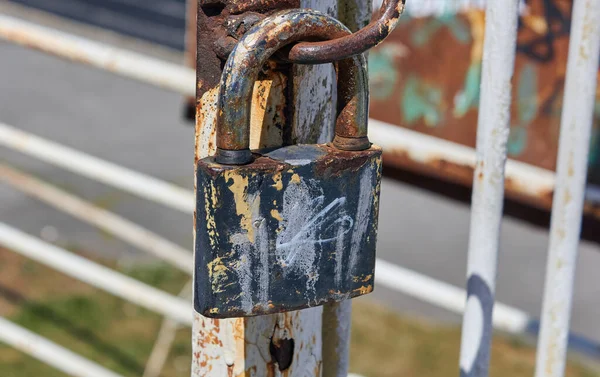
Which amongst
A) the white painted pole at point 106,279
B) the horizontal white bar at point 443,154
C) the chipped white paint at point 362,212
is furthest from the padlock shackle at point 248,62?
the white painted pole at point 106,279

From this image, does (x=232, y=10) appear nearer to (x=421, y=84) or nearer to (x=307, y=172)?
(x=307, y=172)

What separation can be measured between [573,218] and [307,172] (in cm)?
36

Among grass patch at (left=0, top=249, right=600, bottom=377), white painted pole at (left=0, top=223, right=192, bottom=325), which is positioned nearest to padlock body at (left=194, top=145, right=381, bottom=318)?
white painted pole at (left=0, top=223, right=192, bottom=325)

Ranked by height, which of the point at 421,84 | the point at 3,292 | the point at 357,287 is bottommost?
the point at 3,292

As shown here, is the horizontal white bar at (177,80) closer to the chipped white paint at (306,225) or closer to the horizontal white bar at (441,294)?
the horizontal white bar at (441,294)

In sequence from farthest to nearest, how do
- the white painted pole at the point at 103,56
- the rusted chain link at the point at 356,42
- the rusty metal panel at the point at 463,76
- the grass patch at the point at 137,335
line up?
the rusty metal panel at the point at 463,76
the grass patch at the point at 137,335
the white painted pole at the point at 103,56
the rusted chain link at the point at 356,42

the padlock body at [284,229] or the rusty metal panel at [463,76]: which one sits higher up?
the padlock body at [284,229]

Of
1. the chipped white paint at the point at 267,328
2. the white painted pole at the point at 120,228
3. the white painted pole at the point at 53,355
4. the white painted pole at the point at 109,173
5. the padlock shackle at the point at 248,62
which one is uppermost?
the padlock shackle at the point at 248,62

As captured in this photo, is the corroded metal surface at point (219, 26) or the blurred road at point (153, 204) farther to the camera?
the blurred road at point (153, 204)

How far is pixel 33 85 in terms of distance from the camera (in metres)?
6.25

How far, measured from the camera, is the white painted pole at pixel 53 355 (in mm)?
1697

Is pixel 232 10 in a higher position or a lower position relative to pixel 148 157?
higher

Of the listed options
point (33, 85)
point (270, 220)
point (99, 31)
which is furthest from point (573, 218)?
point (99, 31)

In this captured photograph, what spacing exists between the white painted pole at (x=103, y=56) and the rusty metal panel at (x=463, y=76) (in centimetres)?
213
